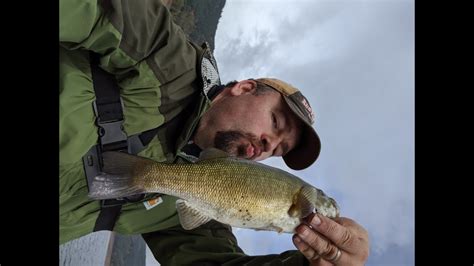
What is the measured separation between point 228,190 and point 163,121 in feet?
2.47

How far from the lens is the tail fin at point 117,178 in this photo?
237cm

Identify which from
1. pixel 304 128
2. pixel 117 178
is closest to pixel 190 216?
pixel 117 178

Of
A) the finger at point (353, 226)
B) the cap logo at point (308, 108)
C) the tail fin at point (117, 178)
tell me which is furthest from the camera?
the cap logo at point (308, 108)

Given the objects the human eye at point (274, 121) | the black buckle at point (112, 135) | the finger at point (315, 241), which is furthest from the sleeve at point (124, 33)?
the finger at point (315, 241)

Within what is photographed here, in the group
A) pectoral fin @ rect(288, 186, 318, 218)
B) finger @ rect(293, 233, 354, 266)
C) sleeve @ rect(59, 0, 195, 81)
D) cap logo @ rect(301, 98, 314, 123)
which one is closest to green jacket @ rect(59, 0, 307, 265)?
sleeve @ rect(59, 0, 195, 81)

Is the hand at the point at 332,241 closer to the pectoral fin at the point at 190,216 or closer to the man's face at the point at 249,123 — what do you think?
the pectoral fin at the point at 190,216

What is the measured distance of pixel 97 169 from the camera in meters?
2.80

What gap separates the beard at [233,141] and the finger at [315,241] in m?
1.07

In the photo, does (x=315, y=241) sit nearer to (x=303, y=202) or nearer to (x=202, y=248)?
(x=303, y=202)

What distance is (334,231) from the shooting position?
2.50 m

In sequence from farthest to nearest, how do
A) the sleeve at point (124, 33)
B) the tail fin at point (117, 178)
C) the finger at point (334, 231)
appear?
the finger at point (334, 231) < the tail fin at point (117, 178) < the sleeve at point (124, 33)

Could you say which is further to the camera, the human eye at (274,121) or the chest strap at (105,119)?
the human eye at (274,121)

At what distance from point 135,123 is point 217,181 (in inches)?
27.2
